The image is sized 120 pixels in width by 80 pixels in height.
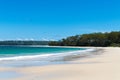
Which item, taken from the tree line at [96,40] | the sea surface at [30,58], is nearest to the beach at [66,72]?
the sea surface at [30,58]

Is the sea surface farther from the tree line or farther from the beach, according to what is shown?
the tree line

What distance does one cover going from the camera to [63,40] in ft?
628

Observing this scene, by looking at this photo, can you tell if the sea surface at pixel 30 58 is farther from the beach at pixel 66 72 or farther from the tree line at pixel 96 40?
the tree line at pixel 96 40

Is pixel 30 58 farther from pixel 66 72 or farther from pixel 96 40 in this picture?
pixel 96 40

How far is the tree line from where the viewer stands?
136750 millimetres

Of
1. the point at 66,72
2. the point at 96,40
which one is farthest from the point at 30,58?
the point at 96,40

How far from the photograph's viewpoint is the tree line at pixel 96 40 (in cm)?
13675

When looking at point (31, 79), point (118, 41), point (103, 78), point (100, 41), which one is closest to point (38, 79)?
point (31, 79)

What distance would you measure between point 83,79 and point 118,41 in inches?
4955

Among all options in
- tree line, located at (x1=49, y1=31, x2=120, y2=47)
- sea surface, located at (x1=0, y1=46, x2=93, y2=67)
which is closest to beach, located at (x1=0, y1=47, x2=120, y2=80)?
sea surface, located at (x1=0, y1=46, x2=93, y2=67)

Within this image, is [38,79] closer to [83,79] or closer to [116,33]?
[83,79]

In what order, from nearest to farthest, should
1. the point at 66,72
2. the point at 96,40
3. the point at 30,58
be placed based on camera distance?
the point at 66,72
the point at 30,58
the point at 96,40

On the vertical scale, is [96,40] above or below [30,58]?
above

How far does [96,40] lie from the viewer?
155 m
